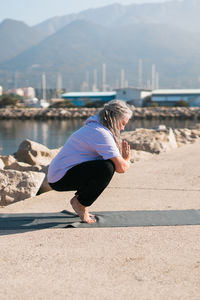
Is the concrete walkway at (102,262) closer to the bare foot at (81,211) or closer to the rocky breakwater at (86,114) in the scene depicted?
the bare foot at (81,211)

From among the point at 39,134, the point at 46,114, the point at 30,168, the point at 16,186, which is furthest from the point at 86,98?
the point at 16,186

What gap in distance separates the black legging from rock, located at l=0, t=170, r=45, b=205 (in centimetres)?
108

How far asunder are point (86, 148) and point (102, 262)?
885 millimetres

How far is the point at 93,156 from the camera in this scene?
3.10 metres

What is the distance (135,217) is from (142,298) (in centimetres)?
143

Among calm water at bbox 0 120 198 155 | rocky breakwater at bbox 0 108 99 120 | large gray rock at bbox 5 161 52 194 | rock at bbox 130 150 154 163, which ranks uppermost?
large gray rock at bbox 5 161 52 194

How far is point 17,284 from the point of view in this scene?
84.3 inches

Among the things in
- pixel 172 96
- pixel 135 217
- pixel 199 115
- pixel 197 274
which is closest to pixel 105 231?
pixel 135 217

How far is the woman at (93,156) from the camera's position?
2.98 meters

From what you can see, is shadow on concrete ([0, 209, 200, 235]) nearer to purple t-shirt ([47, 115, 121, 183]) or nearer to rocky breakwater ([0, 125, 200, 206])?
purple t-shirt ([47, 115, 121, 183])

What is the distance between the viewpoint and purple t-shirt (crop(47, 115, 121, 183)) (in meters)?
2.97

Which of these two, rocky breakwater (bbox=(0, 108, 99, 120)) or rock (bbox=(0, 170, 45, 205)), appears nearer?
rock (bbox=(0, 170, 45, 205))

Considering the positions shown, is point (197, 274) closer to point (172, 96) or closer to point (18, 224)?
point (18, 224)

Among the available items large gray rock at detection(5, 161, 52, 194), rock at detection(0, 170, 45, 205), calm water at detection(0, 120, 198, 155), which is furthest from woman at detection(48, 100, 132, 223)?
calm water at detection(0, 120, 198, 155)
